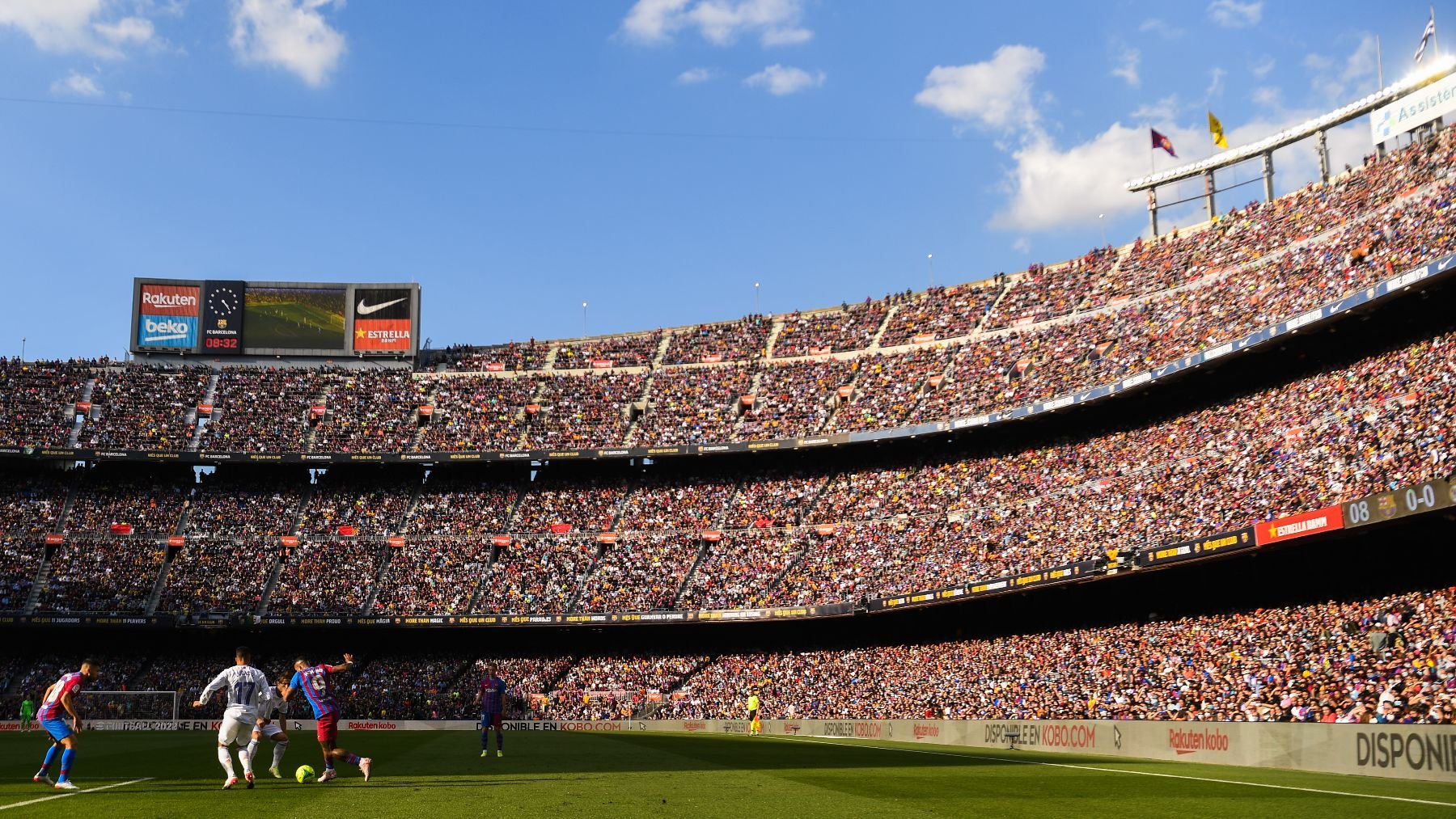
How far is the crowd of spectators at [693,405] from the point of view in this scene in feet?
216

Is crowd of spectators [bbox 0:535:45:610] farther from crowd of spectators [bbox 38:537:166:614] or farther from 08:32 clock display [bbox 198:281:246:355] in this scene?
08:32 clock display [bbox 198:281:246:355]

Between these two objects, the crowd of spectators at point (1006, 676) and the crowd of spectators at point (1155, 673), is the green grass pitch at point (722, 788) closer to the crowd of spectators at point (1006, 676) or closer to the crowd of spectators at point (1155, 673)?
the crowd of spectators at point (1155, 673)

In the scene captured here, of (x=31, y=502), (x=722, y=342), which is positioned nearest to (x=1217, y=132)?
(x=722, y=342)

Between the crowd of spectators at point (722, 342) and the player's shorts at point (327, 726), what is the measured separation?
5456 centimetres

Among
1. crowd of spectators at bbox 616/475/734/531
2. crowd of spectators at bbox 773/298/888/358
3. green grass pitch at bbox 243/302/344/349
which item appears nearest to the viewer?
crowd of spectators at bbox 616/475/734/531

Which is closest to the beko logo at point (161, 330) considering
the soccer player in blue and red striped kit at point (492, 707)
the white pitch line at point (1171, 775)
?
the soccer player in blue and red striped kit at point (492, 707)

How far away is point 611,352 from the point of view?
251 feet

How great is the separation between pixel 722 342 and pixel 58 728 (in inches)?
2308

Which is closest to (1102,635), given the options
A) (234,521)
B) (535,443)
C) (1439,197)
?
(1439,197)

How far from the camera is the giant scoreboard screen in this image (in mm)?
75375

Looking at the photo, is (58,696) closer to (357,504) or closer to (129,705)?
(129,705)

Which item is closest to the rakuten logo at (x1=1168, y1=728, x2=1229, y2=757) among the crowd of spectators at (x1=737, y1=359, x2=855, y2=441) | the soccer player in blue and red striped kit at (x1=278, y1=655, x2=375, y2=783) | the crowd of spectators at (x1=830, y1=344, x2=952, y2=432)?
the soccer player in blue and red striped kit at (x1=278, y1=655, x2=375, y2=783)

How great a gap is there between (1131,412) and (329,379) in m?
49.4

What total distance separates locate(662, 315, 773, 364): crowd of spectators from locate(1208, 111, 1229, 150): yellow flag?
28442 mm
